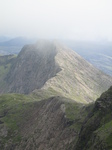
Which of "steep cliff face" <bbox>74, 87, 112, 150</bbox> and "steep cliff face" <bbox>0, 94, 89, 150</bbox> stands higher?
"steep cliff face" <bbox>74, 87, 112, 150</bbox>

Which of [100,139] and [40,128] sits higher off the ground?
[100,139]

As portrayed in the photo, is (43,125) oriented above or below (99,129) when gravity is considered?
below

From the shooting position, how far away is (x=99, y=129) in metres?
70.6

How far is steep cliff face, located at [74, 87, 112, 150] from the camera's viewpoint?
62.7m

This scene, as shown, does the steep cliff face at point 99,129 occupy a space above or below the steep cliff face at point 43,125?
above

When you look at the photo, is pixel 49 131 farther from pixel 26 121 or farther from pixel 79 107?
pixel 26 121

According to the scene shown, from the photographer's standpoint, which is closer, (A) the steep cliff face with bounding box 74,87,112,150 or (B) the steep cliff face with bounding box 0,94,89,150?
(A) the steep cliff face with bounding box 74,87,112,150

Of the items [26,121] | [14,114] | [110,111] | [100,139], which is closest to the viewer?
[100,139]

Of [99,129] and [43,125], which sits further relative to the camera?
[43,125]

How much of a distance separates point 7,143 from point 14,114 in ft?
114

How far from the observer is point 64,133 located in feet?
392

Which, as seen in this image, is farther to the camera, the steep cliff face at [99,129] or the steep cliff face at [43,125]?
the steep cliff face at [43,125]

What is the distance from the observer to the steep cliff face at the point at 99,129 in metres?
62.7

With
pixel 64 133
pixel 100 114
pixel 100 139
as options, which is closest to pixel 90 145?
pixel 100 139
